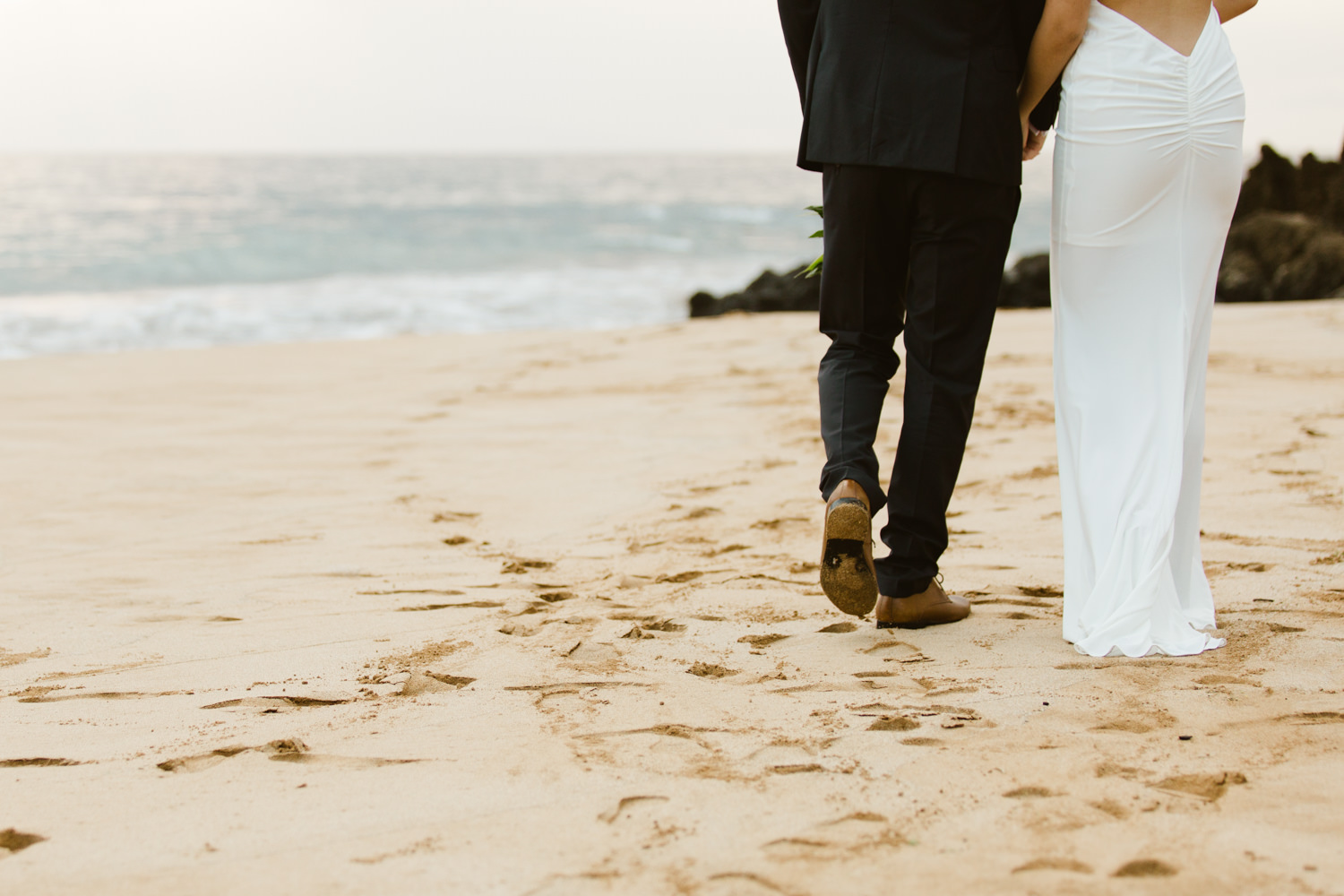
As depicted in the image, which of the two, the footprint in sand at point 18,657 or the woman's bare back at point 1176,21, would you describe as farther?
the footprint in sand at point 18,657

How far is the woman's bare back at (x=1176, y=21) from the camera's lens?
202cm

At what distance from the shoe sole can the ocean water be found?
330 inches

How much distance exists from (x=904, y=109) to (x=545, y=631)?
52.4 inches

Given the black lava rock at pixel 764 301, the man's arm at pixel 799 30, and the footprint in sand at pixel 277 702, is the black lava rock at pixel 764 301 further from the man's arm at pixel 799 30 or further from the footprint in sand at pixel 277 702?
the footprint in sand at pixel 277 702

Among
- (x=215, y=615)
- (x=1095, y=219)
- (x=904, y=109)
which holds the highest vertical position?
(x=904, y=109)

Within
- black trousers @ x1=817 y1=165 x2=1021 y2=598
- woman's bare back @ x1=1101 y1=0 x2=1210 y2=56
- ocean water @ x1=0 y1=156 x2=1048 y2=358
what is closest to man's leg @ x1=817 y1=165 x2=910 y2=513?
black trousers @ x1=817 y1=165 x2=1021 y2=598

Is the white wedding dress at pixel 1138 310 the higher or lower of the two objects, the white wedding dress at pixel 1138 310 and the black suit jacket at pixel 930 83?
the lower

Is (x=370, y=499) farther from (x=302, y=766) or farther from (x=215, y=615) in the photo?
(x=302, y=766)

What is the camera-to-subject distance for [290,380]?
6223 mm

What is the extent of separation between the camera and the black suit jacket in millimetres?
2033

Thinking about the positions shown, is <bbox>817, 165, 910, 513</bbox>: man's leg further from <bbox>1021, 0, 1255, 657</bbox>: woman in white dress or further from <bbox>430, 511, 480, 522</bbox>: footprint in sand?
<bbox>430, 511, 480, 522</bbox>: footprint in sand

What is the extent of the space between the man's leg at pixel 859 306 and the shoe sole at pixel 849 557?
3.7 inches

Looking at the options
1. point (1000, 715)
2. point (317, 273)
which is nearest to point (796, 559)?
point (1000, 715)

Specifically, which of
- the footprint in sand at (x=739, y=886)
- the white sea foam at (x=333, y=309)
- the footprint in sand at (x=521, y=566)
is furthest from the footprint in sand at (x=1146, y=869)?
the white sea foam at (x=333, y=309)
